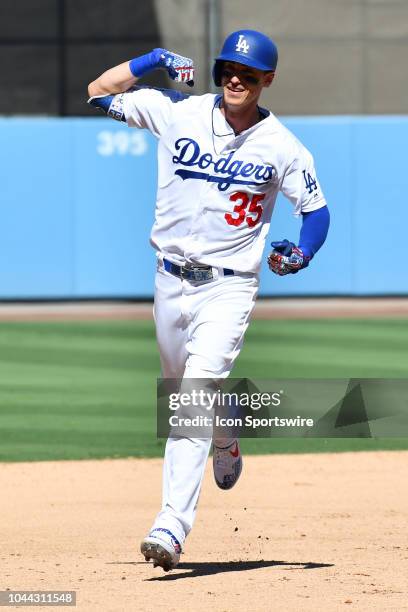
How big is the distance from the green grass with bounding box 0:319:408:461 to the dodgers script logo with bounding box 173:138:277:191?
3.54 meters

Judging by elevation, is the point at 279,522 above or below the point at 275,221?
below

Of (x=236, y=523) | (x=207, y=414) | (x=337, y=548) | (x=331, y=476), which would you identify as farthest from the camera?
(x=331, y=476)

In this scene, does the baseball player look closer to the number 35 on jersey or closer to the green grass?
the number 35 on jersey

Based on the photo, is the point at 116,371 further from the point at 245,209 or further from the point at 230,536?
the point at 245,209

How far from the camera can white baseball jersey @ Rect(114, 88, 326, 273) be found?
5.70 meters

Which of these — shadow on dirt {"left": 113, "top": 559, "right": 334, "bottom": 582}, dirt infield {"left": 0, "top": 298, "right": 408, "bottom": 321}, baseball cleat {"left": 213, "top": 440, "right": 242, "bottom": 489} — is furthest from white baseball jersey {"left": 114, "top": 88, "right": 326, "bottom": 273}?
dirt infield {"left": 0, "top": 298, "right": 408, "bottom": 321}

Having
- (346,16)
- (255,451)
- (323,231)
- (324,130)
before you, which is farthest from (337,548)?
(346,16)

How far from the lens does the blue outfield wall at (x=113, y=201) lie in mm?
18109

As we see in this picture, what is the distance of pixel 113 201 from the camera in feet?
59.8

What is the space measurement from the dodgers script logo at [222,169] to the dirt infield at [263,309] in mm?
10969

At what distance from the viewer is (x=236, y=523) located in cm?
681

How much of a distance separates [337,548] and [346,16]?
52.0ft

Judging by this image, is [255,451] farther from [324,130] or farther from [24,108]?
[24,108]

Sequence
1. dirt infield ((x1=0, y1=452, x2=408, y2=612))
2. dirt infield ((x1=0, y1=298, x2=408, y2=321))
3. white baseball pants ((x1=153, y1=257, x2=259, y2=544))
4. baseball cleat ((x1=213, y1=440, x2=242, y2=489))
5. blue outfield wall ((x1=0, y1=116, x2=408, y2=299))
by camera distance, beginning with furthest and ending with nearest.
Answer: blue outfield wall ((x1=0, y1=116, x2=408, y2=299)), dirt infield ((x1=0, y1=298, x2=408, y2=321)), baseball cleat ((x1=213, y1=440, x2=242, y2=489)), white baseball pants ((x1=153, y1=257, x2=259, y2=544)), dirt infield ((x1=0, y1=452, x2=408, y2=612))
